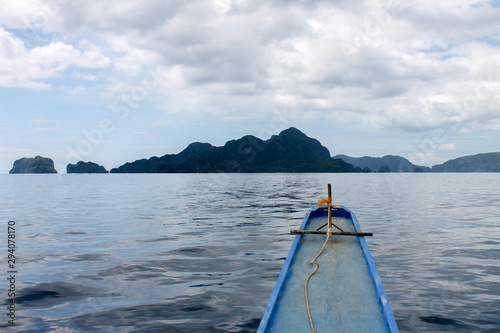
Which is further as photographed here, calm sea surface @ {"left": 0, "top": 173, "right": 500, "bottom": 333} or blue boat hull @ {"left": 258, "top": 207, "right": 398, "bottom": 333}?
calm sea surface @ {"left": 0, "top": 173, "right": 500, "bottom": 333}

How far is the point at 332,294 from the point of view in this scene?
718 cm

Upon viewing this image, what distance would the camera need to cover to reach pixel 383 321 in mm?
6184

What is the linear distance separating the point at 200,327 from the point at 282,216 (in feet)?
55.8

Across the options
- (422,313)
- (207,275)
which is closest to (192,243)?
(207,275)

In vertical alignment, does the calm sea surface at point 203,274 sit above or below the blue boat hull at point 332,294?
below

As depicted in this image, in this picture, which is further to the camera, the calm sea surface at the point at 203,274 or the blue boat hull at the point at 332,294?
the calm sea surface at the point at 203,274

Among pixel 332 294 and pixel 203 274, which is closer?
pixel 332 294

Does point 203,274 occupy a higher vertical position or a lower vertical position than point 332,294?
lower

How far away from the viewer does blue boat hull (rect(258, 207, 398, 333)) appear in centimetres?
609

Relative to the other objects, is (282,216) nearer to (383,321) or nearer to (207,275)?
(207,275)

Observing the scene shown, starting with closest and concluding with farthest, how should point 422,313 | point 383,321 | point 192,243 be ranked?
point 383,321, point 422,313, point 192,243

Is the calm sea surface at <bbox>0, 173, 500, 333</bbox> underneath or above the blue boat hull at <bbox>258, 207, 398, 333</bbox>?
underneath

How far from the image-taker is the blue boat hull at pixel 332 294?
6.09 meters

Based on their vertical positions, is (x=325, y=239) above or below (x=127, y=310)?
above
